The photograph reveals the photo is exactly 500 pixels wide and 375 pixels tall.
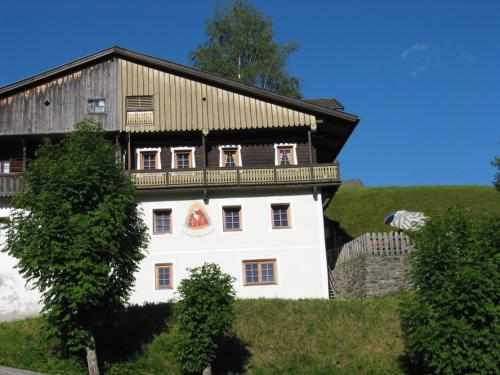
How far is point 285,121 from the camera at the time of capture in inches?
1371

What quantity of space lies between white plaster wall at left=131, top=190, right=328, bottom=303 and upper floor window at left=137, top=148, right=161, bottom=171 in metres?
2.36

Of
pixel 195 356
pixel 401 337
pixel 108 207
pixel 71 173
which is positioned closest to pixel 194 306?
pixel 195 356

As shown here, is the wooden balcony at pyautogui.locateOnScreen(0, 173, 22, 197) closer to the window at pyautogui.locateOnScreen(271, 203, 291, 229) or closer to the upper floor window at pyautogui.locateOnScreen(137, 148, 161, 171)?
the upper floor window at pyautogui.locateOnScreen(137, 148, 161, 171)

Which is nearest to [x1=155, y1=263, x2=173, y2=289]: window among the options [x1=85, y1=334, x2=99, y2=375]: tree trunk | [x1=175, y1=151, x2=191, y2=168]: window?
[x1=175, y1=151, x2=191, y2=168]: window

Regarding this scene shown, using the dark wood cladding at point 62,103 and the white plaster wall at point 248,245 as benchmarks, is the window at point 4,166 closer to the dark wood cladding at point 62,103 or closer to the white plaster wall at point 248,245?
the dark wood cladding at point 62,103

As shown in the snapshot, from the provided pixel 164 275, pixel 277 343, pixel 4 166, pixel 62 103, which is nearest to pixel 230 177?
pixel 164 275

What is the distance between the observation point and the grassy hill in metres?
49.6

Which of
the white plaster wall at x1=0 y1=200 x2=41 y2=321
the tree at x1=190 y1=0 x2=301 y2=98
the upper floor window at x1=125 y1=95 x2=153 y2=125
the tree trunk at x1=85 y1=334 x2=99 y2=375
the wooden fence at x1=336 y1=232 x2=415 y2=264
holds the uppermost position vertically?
the tree at x1=190 y1=0 x2=301 y2=98

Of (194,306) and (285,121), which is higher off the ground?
(285,121)

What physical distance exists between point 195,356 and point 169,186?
12.1m

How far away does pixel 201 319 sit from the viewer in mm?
22797

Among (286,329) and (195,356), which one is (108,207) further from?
(286,329)

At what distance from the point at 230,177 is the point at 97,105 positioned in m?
7.77

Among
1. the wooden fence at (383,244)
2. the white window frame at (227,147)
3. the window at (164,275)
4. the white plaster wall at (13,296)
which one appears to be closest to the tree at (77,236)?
the window at (164,275)
